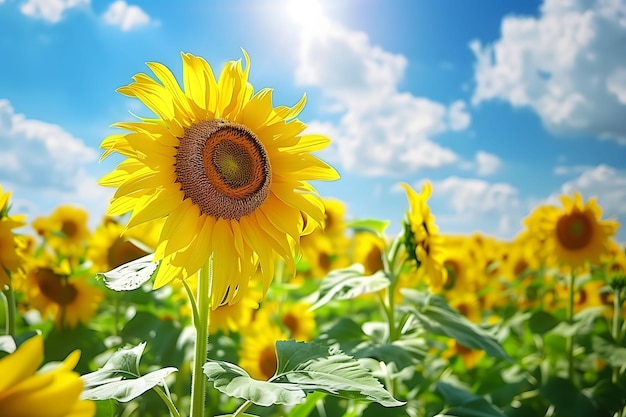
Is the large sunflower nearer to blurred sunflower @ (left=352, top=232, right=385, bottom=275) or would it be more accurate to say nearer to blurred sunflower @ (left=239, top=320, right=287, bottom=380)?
blurred sunflower @ (left=239, top=320, right=287, bottom=380)

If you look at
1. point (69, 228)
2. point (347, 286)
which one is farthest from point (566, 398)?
point (69, 228)

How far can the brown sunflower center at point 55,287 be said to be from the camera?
2.90 meters

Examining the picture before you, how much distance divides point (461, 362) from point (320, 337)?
6.79 ft

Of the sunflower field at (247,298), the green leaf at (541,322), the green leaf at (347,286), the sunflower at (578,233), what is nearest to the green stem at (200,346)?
the sunflower field at (247,298)

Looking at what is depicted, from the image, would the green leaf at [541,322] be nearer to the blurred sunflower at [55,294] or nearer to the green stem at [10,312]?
the blurred sunflower at [55,294]

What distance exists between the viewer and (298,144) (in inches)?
61.3

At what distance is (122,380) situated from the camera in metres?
1.27

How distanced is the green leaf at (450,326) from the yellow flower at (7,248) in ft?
4.30

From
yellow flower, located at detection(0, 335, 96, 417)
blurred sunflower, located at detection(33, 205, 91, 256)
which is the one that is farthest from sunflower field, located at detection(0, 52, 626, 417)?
blurred sunflower, located at detection(33, 205, 91, 256)

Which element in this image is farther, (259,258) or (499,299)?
(499,299)

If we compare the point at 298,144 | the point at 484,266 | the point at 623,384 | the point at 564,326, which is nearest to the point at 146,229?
the point at 298,144

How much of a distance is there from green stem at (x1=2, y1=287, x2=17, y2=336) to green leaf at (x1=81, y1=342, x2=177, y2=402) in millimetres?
868

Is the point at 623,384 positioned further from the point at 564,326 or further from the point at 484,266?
the point at 484,266

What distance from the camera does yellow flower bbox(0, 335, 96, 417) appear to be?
67 centimetres
